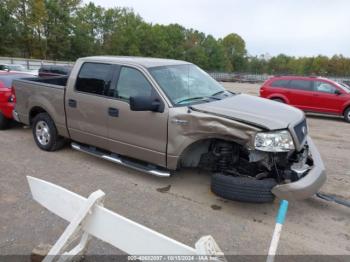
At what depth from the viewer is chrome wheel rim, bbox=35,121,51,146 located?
20.5 feet

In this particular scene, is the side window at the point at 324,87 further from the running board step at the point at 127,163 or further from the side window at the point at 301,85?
the running board step at the point at 127,163

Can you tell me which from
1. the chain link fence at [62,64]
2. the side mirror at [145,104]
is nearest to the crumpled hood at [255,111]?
the side mirror at [145,104]

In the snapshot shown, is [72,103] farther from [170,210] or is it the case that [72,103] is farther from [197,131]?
[170,210]

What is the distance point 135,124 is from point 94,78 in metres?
1.24

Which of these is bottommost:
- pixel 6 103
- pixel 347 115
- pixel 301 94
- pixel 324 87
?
pixel 347 115

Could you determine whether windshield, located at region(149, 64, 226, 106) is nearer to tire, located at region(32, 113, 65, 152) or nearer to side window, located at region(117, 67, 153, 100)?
side window, located at region(117, 67, 153, 100)

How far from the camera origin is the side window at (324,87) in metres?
12.6

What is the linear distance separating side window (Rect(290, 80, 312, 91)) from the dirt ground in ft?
24.6

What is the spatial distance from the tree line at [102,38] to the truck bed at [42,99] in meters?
48.8

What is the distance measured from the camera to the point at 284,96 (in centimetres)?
1327

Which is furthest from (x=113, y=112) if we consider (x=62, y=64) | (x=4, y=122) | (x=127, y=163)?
(x=62, y=64)

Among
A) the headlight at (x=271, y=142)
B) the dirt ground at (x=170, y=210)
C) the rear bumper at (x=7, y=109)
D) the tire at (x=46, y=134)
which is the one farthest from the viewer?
the rear bumper at (x=7, y=109)

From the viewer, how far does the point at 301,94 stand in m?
12.9

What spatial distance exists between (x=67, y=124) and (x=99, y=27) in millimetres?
71818
